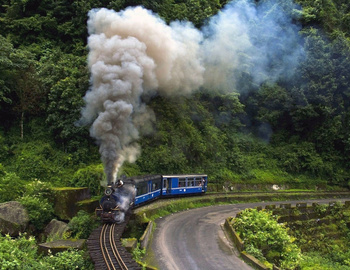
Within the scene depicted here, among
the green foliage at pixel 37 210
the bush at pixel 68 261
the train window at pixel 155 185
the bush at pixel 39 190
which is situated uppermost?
the train window at pixel 155 185

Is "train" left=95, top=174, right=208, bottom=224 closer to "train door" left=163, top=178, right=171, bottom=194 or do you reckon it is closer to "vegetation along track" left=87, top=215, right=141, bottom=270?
"train door" left=163, top=178, right=171, bottom=194

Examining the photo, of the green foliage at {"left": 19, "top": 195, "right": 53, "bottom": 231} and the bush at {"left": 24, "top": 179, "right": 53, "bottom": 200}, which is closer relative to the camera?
the green foliage at {"left": 19, "top": 195, "right": 53, "bottom": 231}

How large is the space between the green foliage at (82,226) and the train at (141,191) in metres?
0.48

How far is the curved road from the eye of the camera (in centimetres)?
986

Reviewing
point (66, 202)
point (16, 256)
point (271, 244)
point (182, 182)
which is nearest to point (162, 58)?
point (182, 182)

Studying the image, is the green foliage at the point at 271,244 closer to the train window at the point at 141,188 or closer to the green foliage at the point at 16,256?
the train window at the point at 141,188

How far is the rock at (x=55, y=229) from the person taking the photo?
39.1ft

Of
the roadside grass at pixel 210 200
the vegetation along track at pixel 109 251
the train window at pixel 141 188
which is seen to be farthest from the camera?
the roadside grass at pixel 210 200

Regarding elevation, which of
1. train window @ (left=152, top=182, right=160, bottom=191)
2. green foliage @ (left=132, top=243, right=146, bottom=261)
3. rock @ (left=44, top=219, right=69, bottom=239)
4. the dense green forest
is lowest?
green foliage @ (left=132, top=243, right=146, bottom=261)

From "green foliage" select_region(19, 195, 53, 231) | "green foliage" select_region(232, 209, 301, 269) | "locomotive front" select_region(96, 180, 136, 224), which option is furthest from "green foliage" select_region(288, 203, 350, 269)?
"green foliage" select_region(19, 195, 53, 231)

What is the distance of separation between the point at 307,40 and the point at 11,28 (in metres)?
21.6

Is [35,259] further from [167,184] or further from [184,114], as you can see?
[184,114]

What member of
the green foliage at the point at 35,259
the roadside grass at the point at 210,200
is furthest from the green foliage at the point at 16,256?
the roadside grass at the point at 210,200

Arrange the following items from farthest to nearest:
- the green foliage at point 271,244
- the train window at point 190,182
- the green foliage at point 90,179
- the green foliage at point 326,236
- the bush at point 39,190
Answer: the train window at point 190,182 → the green foliage at point 90,179 → the green foliage at point 326,236 → the bush at point 39,190 → the green foliage at point 271,244
